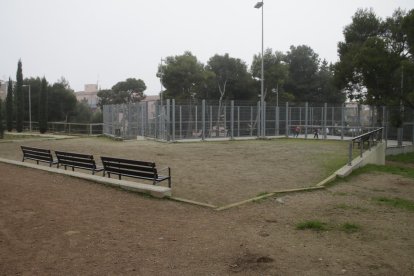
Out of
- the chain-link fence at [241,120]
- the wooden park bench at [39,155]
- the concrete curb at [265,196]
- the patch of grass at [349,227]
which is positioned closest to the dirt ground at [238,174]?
the concrete curb at [265,196]

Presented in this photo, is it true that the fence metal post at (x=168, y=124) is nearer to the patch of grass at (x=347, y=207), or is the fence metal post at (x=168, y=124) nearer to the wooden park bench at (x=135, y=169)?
the wooden park bench at (x=135, y=169)

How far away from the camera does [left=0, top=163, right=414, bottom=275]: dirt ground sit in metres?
4.54

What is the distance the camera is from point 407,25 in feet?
84.0

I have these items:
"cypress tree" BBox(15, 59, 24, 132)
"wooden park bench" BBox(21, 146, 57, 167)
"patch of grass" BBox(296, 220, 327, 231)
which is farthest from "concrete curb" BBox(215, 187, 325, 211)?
"cypress tree" BBox(15, 59, 24, 132)

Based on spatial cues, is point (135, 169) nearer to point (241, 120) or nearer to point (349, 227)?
point (349, 227)

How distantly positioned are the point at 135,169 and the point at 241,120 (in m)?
21.5

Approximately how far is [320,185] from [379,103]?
78.7ft

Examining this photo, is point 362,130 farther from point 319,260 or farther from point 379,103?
point 319,260

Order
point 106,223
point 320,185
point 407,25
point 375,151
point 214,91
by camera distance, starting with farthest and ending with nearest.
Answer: point 214,91
point 407,25
point 375,151
point 320,185
point 106,223

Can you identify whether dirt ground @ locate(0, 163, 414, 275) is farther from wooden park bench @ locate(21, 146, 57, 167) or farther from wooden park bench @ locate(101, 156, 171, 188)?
wooden park bench @ locate(21, 146, 57, 167)

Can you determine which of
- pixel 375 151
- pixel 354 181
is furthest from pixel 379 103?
pixel 354 181

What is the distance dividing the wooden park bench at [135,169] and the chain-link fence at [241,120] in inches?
618

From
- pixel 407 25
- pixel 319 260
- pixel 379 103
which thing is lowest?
pixel 319 260

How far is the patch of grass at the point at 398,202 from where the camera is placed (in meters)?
7.63
